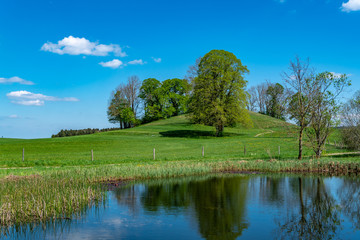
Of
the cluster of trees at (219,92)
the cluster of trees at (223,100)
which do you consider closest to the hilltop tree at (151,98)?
the cluster of trees at (223,100)

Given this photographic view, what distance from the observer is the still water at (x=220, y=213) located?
35.7 feet

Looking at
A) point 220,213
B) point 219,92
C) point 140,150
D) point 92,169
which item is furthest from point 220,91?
point 220,213

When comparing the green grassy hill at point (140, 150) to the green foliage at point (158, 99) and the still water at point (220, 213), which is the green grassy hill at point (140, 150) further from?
the green foliage at point (158, 99)

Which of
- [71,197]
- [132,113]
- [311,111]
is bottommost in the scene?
[71,197]

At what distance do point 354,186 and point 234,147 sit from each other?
23.4 metres

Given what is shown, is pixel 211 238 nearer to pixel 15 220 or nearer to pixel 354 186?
pixel 15 220

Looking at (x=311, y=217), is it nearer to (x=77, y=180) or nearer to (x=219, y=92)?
(x=77, y=180)

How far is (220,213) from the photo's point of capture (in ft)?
43.8

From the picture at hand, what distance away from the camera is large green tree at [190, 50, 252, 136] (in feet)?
181

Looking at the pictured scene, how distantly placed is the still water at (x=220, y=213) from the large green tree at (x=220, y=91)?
34498mm

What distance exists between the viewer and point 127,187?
19.1 metres

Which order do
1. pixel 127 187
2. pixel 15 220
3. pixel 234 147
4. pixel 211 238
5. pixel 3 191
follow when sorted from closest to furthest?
pixel 211 238, pixel 15 220, pixel 3 191, pixel 127 187, pixel 234 147

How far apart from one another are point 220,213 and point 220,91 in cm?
4479

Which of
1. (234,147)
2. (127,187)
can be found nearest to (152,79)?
(234,147)
